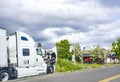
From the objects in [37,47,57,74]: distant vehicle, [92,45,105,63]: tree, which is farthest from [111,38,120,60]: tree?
[37,47,57,74]: distant vehicle

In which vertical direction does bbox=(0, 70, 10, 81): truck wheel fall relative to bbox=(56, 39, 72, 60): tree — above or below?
below

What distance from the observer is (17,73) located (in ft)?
76.4

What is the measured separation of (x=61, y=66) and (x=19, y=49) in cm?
1504

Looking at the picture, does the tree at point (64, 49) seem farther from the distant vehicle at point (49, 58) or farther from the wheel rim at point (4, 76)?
the wheel rim at point (4, 76)

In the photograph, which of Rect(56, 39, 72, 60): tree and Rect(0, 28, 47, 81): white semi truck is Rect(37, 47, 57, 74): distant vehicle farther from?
Rect(56, 39, 72, 60): tree

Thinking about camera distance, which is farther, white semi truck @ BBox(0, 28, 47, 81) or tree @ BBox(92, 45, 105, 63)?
tree @ BBox(92, 45, 105, 63)

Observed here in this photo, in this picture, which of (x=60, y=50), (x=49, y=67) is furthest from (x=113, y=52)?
(x=49, y=67)

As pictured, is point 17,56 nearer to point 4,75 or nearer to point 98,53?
point 4,75

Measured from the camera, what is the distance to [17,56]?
23.9 metres

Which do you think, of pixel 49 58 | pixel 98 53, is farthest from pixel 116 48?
pixel 49 58

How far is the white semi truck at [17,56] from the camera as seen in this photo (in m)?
21.9

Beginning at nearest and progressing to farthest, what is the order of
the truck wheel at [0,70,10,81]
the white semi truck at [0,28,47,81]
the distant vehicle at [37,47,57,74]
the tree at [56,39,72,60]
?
the truck wheel at [0,70,10,81] < the white semi truck at [0,28,47,81] < the distant vehicle at [37,47,57,74] < the tree at [56,39,72,60]

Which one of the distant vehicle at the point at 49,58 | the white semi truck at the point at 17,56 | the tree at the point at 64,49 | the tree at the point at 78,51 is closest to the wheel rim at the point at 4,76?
Answer: the white semi truck at the point at 17,56

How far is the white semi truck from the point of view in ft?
71.8
